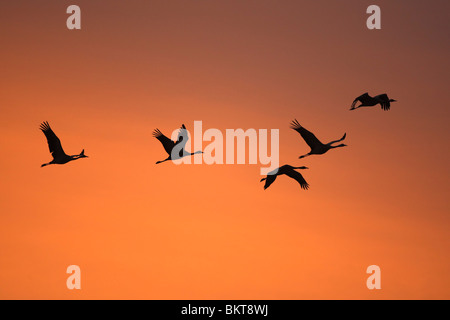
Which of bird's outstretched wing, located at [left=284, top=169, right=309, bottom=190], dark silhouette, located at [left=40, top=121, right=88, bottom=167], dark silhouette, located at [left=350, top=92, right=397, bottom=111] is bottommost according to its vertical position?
bird's outstretched wing, located at [left=284, top=169, right=309, bottom=190]

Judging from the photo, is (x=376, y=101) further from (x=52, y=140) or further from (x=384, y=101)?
(x=52, y=140)

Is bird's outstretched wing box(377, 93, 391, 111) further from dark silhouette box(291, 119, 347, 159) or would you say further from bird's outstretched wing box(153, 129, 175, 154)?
bird's outstretched wing box(153, 129, 175, 154)

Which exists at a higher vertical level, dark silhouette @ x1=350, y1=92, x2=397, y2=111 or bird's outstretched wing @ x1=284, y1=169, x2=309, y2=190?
dark silhouette @ x1=350, y1=92, x2=397, y2=111

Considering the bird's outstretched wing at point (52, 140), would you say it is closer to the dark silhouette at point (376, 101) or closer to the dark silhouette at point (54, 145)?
the dark silhouette at point (54, 145)

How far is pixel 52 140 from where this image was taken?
117ft

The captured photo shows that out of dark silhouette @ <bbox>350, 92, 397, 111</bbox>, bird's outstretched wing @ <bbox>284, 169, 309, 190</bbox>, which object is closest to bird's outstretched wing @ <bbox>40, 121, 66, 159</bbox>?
bird's outstretched wing @ <bbox>284, 169, 309, 190</bbox>

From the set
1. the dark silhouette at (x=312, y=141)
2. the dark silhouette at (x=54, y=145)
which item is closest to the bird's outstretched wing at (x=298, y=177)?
the dark silhouette at (x=312, y=141)

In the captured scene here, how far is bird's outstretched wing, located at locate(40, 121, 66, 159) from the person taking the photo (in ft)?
116

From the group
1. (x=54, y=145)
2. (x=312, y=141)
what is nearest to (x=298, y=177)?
(x=312, y=141)

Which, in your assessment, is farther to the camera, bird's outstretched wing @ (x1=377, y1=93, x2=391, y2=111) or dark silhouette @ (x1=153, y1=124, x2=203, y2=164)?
dark silhouette @ (x1=153, y1=124, x2=203, y2=164)

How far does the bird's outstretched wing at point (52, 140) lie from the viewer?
116 feet
